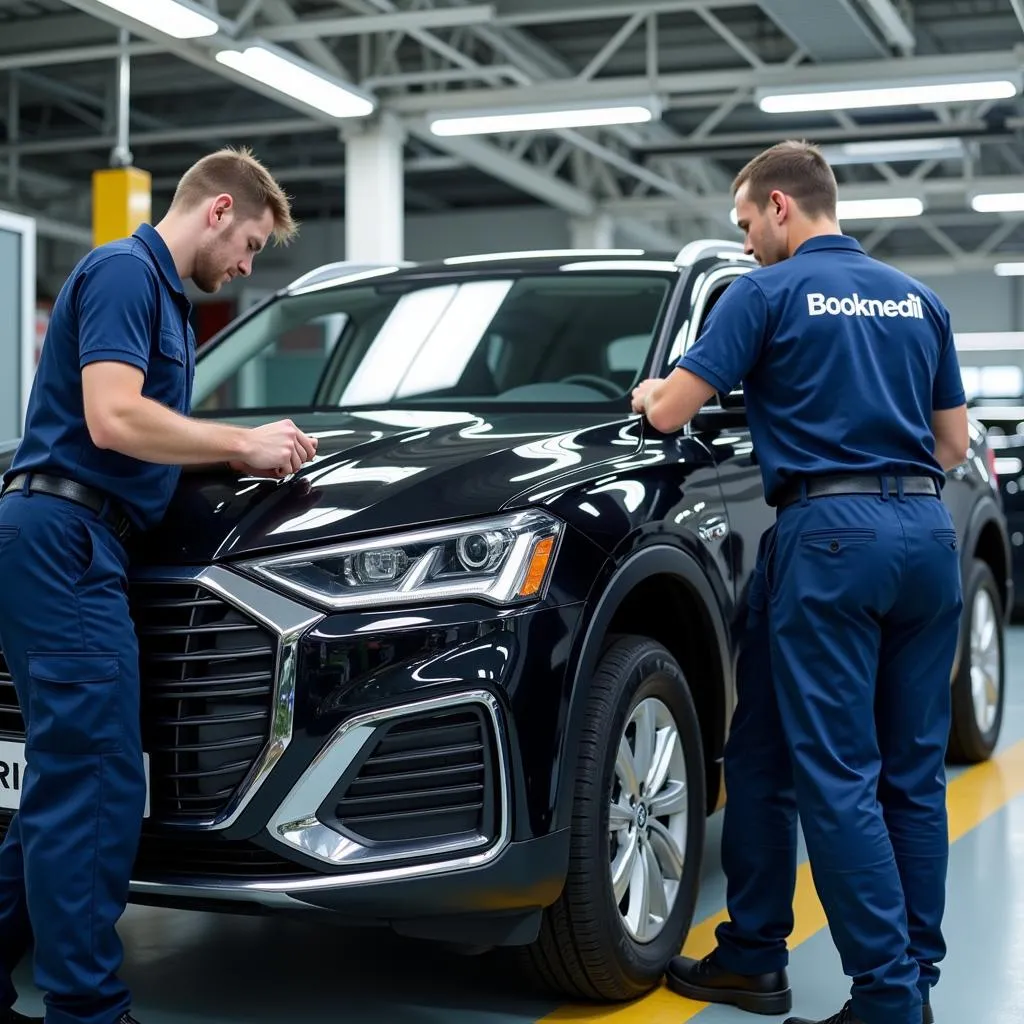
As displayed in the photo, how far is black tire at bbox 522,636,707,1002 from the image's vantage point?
3.07 meters

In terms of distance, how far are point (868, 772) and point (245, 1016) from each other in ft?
4.65

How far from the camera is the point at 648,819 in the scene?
11.2ft

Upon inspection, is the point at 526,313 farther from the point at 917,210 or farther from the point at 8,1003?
the point at 917,210

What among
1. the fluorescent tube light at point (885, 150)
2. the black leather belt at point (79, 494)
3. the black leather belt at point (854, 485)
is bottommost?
the black leather belt at point (79, 494)

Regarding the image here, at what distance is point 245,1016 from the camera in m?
3.32

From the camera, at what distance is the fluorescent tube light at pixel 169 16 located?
9930 mm

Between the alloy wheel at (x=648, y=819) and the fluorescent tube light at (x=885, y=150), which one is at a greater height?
the fluorescent tube light at (x=885, y=150)

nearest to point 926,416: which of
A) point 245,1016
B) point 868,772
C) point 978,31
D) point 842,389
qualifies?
point 842,389

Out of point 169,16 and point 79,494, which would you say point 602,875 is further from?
point 169,16

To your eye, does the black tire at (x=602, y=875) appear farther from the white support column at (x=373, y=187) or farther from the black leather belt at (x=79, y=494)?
the white support column at (x=373, y=187)

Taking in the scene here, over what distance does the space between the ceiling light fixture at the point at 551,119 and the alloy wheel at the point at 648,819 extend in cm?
1078

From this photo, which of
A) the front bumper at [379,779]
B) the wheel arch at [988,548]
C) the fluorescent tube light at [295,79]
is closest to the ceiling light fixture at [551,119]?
the fluorescent tube light at [295,79]

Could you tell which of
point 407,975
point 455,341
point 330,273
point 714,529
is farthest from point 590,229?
point 407,975

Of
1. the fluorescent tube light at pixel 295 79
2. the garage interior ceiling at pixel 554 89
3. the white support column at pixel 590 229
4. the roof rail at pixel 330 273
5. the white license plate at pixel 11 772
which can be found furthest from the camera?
the white support column at pixel 590 229
